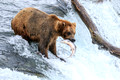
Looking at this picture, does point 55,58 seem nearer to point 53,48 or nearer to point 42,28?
point 53,48

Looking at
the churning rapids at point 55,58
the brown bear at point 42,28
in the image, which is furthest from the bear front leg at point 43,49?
the churning rapids at point 55,58

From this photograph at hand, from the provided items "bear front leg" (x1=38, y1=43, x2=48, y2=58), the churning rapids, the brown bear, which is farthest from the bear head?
the churning rapids

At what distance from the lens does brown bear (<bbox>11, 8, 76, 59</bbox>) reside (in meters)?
4.94

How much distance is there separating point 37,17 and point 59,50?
1147 mm

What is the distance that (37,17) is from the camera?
5449mm

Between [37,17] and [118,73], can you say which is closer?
[37,17]

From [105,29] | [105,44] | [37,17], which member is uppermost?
[37,17]

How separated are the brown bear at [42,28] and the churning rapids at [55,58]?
218mm

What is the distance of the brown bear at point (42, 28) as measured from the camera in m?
4.94

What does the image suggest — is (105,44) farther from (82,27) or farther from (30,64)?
(30,64)

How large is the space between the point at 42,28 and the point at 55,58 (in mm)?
849

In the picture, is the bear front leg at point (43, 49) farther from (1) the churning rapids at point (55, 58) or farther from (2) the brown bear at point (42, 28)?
(1) the churning rapids at point (55, 58)

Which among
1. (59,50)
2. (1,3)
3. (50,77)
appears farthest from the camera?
(1,3)

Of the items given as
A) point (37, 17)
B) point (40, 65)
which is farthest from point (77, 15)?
point (40, 65)
